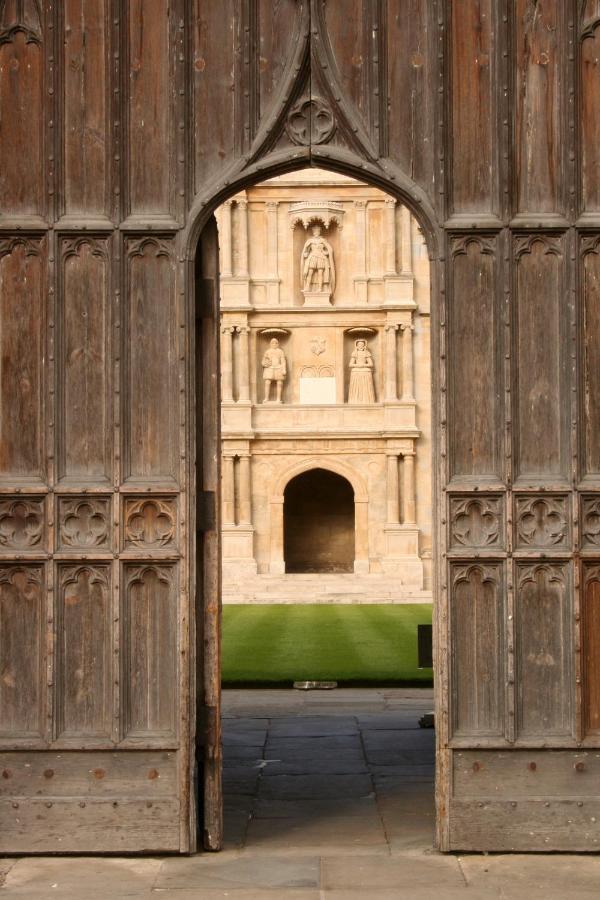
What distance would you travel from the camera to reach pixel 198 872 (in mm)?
6414

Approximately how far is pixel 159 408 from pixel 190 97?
5.41 ft

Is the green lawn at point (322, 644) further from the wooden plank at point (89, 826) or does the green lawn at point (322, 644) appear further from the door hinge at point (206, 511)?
the wooden plank at point (89, 826)

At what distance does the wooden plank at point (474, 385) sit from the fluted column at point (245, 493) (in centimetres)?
2667

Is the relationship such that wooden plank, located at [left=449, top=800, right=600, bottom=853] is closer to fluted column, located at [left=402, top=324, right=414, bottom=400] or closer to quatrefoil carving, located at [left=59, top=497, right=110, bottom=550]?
quatrefoil carving, located at [left=59, top=497, right=110, bottom=550]

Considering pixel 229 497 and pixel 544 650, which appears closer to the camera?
pixel 544 650

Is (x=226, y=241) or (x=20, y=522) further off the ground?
(x=226, y=241)

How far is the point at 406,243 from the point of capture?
33.8m

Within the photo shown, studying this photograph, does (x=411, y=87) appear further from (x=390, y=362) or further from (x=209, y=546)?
(x=390, y=362)

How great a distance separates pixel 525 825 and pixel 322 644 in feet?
42.1

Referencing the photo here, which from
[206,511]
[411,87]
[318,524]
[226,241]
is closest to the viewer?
[411,87]

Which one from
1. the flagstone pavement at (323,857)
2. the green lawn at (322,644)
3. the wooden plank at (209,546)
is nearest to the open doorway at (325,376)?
the green lawn at (322,644)

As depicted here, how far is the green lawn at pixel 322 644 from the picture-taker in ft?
50.6

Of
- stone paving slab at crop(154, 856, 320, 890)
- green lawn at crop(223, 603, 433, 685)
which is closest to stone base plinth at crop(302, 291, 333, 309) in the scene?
green lawn at crop(223, 603, 433, 685)

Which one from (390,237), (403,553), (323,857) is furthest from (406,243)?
(323,857)
